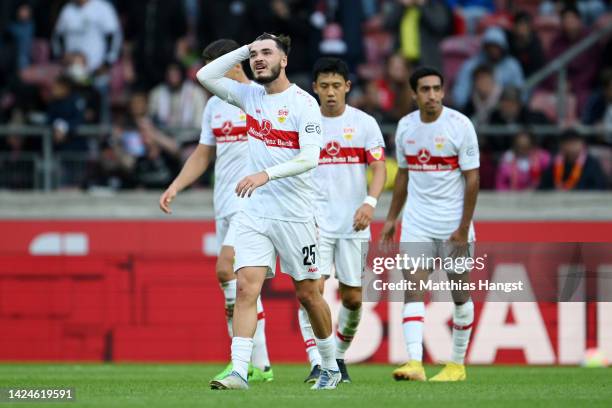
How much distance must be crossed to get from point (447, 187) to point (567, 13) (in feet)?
32.2

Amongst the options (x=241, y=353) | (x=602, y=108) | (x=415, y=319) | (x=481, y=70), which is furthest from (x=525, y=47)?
(x=241, y=353)

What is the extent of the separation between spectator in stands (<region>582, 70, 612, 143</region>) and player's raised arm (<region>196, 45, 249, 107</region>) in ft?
30.6

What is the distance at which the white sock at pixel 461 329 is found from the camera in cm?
1307

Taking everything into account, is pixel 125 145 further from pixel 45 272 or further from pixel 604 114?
pixel 604 114

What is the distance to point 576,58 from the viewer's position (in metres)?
21.6

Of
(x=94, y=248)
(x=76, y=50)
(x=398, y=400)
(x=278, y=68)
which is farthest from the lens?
(x=76, y=50)

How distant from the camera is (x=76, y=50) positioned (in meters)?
21.2

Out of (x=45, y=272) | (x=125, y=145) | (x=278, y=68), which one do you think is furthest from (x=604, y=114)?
(x=278, y=68)

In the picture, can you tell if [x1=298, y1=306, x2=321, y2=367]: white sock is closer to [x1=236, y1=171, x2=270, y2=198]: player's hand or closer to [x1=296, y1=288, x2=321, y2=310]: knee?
[x1=296, y1=288, x2=321, y2=310]: knee

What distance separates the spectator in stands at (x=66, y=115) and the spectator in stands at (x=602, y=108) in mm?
7186

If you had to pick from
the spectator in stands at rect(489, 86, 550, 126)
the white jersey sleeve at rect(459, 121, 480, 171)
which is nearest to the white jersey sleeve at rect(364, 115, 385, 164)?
the white jersey sleeve at rect(459, 121, 480, 171)

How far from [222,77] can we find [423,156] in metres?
2.42

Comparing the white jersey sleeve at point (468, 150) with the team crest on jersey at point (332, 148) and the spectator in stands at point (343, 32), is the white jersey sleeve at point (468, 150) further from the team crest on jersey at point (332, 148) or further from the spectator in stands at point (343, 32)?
the spectator in stands at point (343, 32)

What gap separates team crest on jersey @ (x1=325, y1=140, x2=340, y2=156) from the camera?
43.5ft
